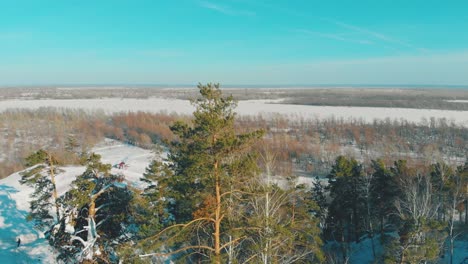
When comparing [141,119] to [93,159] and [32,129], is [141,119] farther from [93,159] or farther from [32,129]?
[93,159]

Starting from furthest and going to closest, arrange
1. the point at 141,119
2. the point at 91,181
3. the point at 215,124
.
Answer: the point at 141,119
the point at 91,181
the point at 215,124

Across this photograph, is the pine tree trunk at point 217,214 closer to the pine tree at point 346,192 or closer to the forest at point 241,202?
the forest at point 241,202

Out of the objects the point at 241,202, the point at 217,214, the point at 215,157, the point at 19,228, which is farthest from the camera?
the point at 19,228

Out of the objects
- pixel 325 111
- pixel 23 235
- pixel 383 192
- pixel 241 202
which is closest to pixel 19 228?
pixel 23 235

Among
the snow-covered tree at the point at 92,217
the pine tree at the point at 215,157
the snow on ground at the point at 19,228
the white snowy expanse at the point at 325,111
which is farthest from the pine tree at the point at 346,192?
the white snowy expanse at the point at 325,111

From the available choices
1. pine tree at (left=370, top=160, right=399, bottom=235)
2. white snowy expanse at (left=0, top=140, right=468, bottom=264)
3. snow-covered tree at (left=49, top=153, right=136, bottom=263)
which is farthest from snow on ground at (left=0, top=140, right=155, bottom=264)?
pine tree at (left=370, top=160, right=399, bottom=235)

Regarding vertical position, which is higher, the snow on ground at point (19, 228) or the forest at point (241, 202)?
the forest at point (241, 202)

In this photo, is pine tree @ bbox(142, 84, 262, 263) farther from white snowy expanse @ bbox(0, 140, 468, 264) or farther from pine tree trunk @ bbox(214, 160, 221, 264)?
white snowy expanse @ bbox(0, 140, 468, 264)

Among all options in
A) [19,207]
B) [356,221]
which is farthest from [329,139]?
[19,207]

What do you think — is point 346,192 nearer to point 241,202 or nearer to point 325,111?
point 241,202
